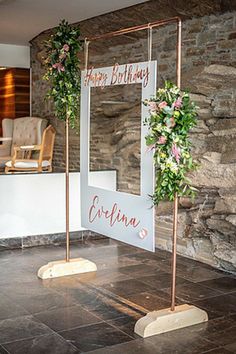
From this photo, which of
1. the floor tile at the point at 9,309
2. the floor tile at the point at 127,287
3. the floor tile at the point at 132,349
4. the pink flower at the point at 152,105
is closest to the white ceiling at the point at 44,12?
the pink flower at the point at 152,105

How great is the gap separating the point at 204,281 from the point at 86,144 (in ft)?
5.12

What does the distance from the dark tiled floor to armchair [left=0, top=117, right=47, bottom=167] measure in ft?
6.87

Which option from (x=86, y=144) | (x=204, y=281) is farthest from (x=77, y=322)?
(x=86, y=144)

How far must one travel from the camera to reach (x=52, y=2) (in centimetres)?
577

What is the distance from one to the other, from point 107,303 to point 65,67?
197 cm

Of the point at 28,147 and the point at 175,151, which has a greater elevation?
the point at 175,151

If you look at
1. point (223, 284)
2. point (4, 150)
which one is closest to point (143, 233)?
point (223, 284)

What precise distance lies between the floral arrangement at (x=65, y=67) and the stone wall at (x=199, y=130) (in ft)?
3.71

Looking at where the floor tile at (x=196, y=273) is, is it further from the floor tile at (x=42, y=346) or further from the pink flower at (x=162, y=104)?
the pink flower at (x=162, y=104)

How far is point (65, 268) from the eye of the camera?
183 inches

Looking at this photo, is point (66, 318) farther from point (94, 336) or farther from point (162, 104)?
point (162, 104)

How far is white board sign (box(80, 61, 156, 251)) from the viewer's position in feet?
12.1

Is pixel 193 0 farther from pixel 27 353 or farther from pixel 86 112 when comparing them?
pixel 27 353

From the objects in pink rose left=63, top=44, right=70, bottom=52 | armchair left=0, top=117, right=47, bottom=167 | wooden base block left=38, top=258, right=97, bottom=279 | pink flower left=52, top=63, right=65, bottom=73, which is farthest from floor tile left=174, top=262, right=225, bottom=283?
armchair left=0, top=117, right=47, bottom=167
